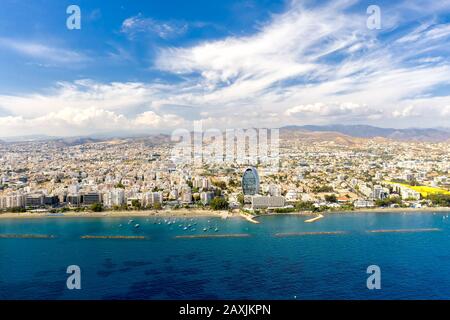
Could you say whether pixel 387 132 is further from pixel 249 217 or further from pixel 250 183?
pixel 249 217

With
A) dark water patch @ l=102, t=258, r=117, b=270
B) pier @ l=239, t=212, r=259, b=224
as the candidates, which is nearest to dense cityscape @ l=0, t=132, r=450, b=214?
pier @ l=239, t=212, r=259, b=224

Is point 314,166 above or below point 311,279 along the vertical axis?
above

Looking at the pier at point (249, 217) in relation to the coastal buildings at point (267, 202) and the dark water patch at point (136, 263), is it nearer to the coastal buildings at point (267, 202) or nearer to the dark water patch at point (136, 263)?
the coastal buildings at point (267, 202)

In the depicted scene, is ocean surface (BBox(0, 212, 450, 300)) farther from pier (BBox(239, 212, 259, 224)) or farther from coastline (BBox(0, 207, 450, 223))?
coastline (BBox(0, 207, 450, 223))

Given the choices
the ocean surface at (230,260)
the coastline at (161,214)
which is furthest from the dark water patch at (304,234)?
the coastline at (161,214)

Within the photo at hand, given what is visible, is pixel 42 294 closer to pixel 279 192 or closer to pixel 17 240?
pixel 17 240

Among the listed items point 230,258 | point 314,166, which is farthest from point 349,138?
point 230,258
